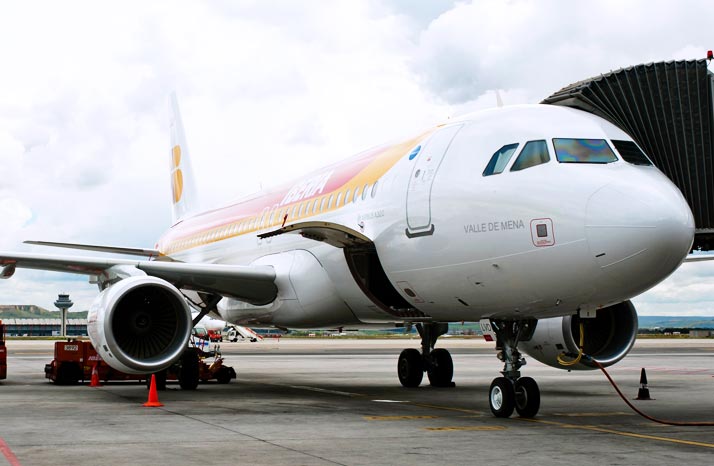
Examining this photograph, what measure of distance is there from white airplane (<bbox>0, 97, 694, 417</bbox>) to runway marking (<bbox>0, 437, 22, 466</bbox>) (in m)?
4.57

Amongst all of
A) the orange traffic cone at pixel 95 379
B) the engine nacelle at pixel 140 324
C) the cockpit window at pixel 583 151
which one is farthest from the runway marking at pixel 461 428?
the orange traffic cone at pixel 95 379

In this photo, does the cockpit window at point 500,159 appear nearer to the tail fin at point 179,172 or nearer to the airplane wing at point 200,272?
the airplane wing at point 200,272

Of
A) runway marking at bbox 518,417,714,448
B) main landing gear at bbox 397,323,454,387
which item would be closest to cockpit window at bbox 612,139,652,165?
runway marking at bbox 518,417,714,448

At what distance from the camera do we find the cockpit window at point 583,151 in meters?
10.0

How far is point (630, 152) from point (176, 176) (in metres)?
19.2

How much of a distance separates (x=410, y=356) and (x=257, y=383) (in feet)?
10.9

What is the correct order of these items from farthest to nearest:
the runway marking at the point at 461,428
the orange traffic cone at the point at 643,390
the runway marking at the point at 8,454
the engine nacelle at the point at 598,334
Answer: the orange traffic cone at the point at 643,390
the engine nacelle at the point at 598,334
the runway marking at the point at 461,428
the runway marking at the point at 8,454

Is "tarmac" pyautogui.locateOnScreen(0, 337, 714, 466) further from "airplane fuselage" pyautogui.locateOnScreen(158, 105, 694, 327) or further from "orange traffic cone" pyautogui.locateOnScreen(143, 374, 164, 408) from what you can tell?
"airplane fuselage" pyautogui.locateOnScreen(158, 105, 694, 327)

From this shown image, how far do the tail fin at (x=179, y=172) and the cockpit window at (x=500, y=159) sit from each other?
16030 mm

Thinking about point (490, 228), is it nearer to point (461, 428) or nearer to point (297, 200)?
point (461, 428)

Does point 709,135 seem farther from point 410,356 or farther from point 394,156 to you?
point 410,356

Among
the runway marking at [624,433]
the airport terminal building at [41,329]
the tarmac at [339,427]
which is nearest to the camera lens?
the tarmac at [339,427]

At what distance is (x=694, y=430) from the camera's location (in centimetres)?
1019

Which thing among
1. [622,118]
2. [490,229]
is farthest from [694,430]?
[622,118]
